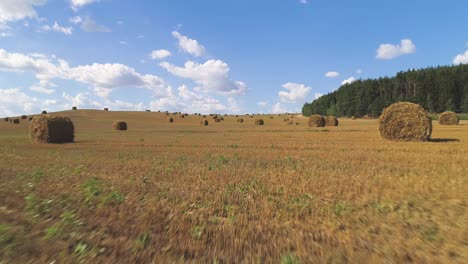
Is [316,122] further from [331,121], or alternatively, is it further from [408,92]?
[408,92]

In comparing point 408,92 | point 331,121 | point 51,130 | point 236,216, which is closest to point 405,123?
point 236,216

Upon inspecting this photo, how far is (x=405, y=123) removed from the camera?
1005 inches

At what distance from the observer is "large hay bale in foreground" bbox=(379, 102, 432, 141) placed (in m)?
25.0

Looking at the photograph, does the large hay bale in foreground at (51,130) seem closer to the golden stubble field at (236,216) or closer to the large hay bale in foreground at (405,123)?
the golden stubble field at (236,216)

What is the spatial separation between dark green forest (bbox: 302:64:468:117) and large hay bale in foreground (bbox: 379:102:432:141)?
8802 cm

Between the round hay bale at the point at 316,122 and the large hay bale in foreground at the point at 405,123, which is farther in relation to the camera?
the round hay bale at the point at 316,122

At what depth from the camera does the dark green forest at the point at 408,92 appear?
106062 millimetres

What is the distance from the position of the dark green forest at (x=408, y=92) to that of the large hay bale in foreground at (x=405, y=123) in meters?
88.0

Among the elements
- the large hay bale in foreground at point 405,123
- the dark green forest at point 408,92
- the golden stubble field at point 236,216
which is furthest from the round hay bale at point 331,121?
the dark green forest at point 408,92

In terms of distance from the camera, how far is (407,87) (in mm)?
126312

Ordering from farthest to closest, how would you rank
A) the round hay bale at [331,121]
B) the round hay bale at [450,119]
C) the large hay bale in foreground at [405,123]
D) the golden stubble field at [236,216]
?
the round hay bale at [331,121] → the round hay bale at [450,119] → the large hay bale in foreground at [405,123] → the golden stubble field at [236,216]

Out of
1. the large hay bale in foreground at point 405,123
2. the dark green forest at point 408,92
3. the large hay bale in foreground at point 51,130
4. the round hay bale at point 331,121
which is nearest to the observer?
the large hay bale in foreground at point 405,123

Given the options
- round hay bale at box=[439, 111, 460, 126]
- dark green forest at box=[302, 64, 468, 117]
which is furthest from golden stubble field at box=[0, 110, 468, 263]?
dark green forest at box=[302, 64, 468, 117]

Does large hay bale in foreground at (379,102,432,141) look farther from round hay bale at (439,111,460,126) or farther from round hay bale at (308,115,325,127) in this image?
round hay bale at (439,111,460,126)
